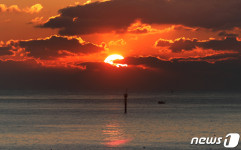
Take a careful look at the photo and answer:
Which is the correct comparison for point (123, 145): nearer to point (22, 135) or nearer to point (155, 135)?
point (155, 135)

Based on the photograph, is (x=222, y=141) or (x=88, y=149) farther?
(x=222, y=141)

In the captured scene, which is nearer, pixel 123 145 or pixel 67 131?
pixel 123 145

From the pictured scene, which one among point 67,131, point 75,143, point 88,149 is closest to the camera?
point 88,149

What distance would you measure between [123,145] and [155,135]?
1342 centimetres

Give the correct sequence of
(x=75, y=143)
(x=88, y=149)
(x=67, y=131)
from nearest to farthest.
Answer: (x=88, y=149) < (x=75, y=143) < (x=67, y=131)

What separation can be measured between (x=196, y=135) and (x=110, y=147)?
22.1 metres

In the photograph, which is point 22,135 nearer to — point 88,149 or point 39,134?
point 39,134

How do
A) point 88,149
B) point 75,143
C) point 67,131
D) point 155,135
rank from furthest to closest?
point 67,131
point 155,135
point 75,143
point 88,149

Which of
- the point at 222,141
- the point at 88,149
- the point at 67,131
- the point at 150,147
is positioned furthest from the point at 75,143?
the point at 222,141

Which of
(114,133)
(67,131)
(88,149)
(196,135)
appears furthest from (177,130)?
(88,149)

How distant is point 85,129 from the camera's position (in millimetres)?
90625

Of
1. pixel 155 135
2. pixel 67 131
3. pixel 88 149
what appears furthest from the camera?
pixel 67 131

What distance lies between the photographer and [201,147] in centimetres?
6406

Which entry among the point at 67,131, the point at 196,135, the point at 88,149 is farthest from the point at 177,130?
the point at 88,149
